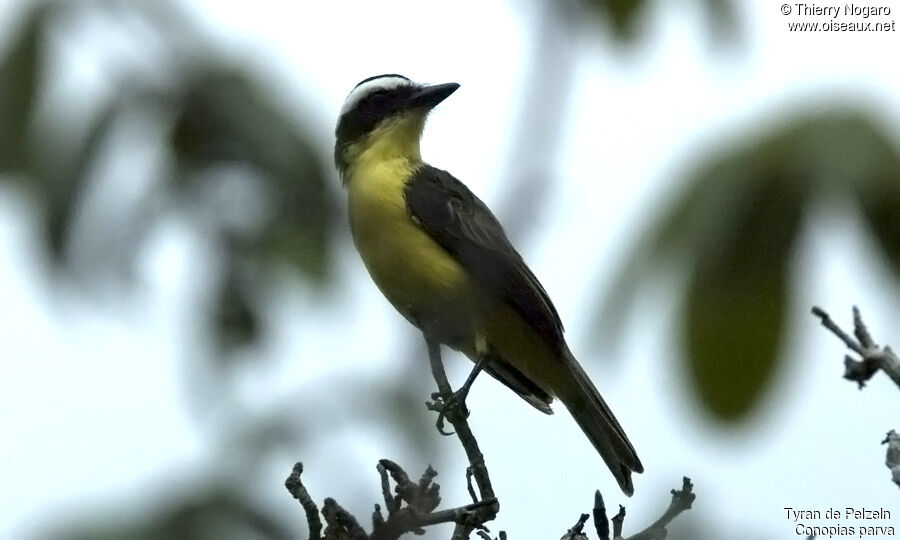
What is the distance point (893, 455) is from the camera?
2.09m

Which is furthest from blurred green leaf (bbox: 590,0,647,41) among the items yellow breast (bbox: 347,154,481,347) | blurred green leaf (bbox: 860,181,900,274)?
yellow breast (bbox: 347,154,481,347)

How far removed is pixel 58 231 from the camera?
61.4 inches

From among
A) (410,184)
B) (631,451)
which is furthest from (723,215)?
(410,184)

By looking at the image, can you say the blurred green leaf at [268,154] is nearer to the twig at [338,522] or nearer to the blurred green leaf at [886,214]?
the twig at [338,522]

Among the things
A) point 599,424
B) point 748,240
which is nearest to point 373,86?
point 599,424

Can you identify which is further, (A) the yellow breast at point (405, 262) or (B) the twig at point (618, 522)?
(A) the yellow breast at point (405, 262)

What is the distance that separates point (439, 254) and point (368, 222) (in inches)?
14.4

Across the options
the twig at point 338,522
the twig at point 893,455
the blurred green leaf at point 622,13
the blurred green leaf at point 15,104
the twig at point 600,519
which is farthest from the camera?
the twig at point 600,519

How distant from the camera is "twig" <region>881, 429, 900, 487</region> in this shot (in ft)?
6.70

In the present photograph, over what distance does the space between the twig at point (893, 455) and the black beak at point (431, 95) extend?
3.51m

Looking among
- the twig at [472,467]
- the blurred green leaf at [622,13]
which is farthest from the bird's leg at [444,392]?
the blurred green leaf at [622,13]

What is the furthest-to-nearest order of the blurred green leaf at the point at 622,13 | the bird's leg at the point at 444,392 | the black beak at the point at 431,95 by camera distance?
the black beak at the point at 431,95
the bird's leg at the point at 444,392
the blurred green leaf at the point at 622,13

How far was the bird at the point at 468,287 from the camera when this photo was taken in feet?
14.8

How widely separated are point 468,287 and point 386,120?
1.27 m
